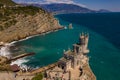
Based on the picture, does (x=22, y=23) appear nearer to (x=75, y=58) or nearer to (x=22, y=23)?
(x=22, y=23)

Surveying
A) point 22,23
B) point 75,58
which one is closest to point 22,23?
point 22,23

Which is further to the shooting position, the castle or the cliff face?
the cliff face

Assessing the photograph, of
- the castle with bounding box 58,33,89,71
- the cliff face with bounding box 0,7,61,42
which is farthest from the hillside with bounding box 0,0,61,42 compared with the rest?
the castle with bounding box 58,33,89,71

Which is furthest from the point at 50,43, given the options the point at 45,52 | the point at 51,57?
the point at 51,57

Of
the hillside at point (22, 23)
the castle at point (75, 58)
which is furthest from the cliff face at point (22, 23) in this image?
the castle at point (75, 58)

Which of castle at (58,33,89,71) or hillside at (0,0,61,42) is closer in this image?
castle at (58,33,89,71)

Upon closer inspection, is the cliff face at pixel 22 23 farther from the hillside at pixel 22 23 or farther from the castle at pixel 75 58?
the castle at pixel 75 58

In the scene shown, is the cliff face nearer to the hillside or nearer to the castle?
the hillside
